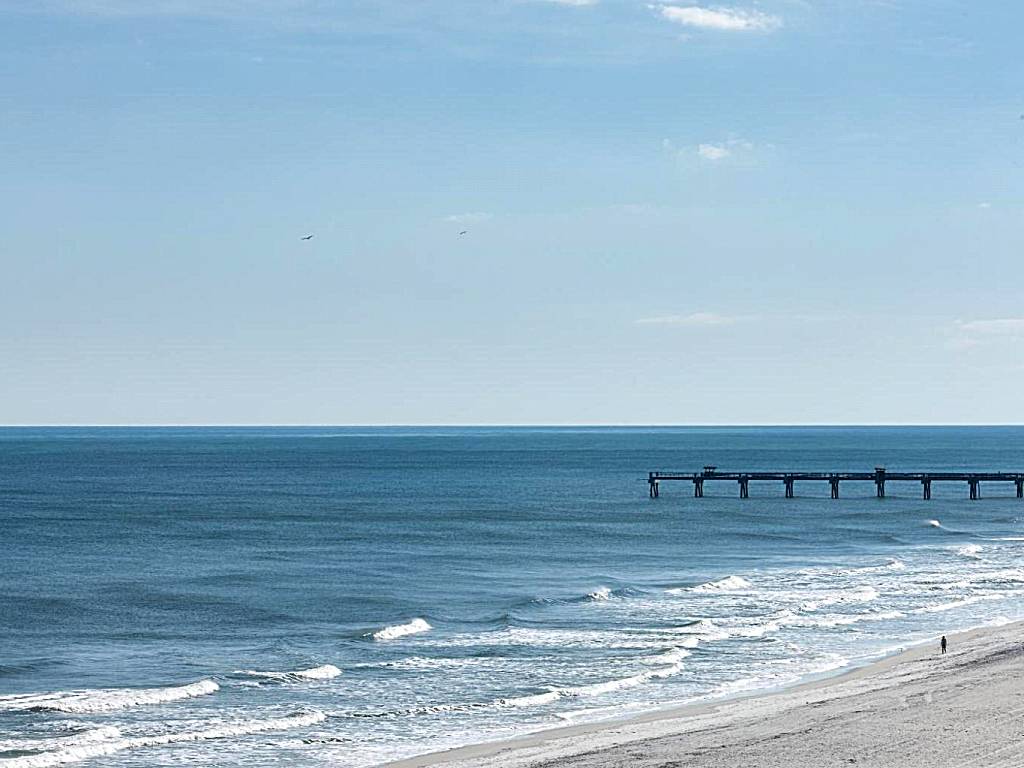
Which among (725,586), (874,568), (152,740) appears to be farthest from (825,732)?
(874,568)

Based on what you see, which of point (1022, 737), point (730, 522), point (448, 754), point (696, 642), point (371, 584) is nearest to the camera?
point (1022, 737)

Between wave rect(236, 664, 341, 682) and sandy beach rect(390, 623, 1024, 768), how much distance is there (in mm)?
8235

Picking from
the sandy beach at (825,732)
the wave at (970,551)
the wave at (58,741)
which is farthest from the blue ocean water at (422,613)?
the sandy beach at (825,732)

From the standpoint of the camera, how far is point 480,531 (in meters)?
74.3

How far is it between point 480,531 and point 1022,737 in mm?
52126

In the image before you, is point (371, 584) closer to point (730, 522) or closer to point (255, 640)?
point (255, 640)

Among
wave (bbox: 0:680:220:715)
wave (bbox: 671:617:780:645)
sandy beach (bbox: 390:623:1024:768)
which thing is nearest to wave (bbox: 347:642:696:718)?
sandy beach (bbox: 390:623:1024:768)

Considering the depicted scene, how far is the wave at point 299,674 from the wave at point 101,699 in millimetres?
1575

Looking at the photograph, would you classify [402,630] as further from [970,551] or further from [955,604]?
[970,551]

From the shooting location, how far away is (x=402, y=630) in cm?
3997

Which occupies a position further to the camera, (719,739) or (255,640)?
(255,640)

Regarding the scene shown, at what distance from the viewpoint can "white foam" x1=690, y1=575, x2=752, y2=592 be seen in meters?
49.2

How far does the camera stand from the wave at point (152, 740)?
974 inches

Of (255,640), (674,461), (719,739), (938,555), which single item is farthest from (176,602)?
(674,461)
